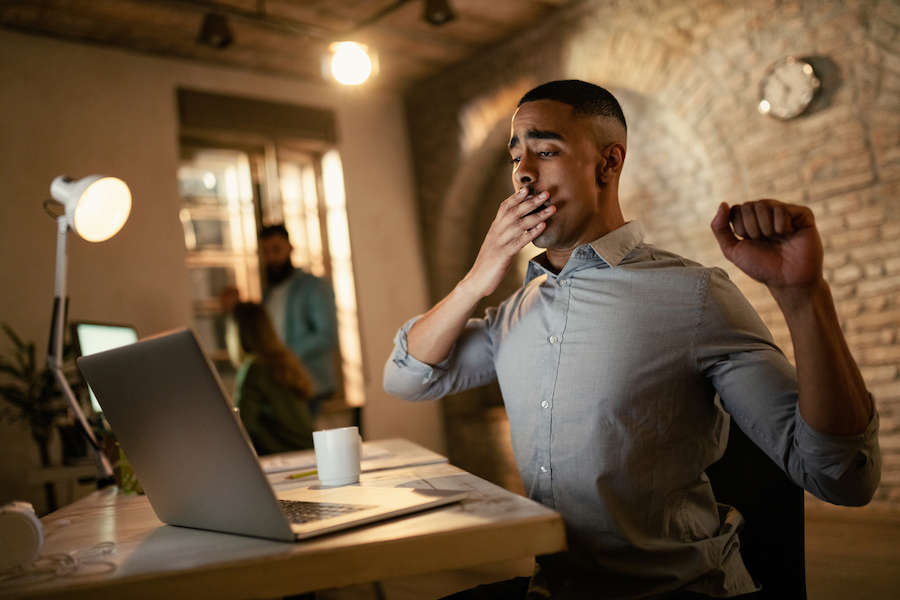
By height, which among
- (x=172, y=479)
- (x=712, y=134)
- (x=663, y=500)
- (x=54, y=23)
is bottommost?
(x=663, y=500)

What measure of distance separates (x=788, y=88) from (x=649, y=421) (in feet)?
9.72

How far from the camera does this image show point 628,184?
14.7 ft

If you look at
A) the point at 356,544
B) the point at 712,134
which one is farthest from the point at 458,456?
the point at 356,544

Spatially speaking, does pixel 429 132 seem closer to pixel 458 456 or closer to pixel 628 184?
pixel 628 184

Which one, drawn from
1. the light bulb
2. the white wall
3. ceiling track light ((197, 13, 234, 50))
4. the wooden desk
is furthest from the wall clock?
the wooden desk

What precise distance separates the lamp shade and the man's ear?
1.27 meters

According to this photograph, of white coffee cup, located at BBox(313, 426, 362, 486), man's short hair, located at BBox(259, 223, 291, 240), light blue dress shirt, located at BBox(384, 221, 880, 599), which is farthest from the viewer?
man's short hair, located at BBox(259, 223, 291, 240)

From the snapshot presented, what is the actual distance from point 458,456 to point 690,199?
2724mm

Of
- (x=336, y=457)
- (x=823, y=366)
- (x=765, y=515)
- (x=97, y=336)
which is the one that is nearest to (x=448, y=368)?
(x=336, y=457)

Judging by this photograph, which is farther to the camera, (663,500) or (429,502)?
(663,500)

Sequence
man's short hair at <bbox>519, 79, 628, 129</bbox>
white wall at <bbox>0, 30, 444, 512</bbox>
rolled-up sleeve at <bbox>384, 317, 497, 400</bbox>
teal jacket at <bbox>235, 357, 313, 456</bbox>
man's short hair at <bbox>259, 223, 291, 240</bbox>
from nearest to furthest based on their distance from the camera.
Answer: man's short hair at <bbox>519, 79, 628, 129</bbox> → rolled-up sleeve at <bbox>384, 317, 497, 400</bbox> → teal jacket at <bbox>235, 357, 313, 456</bbox> → white wall at <bbox>0, 30, 444, 512</bbox> → man's short hair at <bbox>259, 223, 291, 240</bbox>

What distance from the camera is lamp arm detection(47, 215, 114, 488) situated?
179 centimetres

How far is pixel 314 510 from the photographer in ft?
3.33

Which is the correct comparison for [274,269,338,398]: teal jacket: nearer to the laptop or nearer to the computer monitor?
the computer monitor
